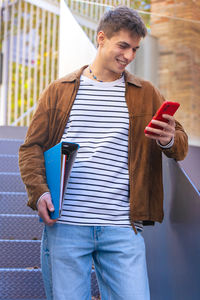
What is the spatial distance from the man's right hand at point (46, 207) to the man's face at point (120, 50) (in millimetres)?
542

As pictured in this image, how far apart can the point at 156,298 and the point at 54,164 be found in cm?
104

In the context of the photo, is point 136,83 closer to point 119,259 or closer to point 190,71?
point 119,259

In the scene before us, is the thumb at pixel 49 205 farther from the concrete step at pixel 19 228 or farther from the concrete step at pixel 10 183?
the concrete step at pixel 10 183

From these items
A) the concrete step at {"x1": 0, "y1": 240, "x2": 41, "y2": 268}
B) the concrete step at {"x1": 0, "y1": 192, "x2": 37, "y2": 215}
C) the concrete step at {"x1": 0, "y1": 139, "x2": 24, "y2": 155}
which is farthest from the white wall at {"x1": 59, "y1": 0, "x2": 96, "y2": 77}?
the concrete step at {"x1": 0, "y1": 240, "x2": 41, "y2": 268}

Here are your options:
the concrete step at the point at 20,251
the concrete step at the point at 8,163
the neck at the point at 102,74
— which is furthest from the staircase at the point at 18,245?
the neck at the point at 102,74

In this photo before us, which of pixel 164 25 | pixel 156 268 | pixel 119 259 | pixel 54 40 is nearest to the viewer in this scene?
pixel 119 259

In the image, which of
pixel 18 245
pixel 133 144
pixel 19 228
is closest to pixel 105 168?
pixel 133 144

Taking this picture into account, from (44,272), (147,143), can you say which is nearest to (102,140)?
(147,143)

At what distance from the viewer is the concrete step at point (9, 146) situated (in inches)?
200

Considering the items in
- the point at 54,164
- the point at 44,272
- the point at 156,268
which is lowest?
the point at 156,268

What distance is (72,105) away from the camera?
193 cm

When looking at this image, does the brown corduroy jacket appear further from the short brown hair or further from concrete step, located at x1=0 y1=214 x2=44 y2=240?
concrete step, located at x1=0 y1=214 x2=44 y2=240

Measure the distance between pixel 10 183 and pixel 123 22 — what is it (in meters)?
2.64

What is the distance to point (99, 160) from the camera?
6.00 ft
